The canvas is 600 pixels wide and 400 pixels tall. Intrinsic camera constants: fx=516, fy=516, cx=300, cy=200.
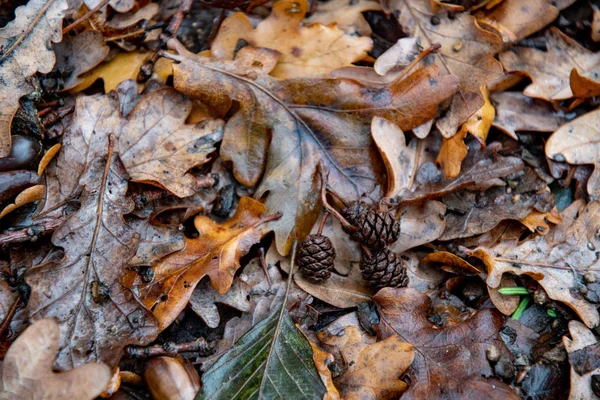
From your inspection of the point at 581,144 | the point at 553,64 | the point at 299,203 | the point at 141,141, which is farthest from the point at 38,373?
the point at 553,64

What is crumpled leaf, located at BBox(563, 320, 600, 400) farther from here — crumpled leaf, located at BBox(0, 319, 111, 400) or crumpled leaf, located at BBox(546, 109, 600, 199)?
crumpled leaf, located at BBox(0, 319, 111, 400)

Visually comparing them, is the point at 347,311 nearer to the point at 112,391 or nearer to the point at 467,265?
the point at 467,265

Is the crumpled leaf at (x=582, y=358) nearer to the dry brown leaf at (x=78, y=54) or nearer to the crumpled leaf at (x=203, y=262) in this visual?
the crumpled leaf at (x=203, y=262)

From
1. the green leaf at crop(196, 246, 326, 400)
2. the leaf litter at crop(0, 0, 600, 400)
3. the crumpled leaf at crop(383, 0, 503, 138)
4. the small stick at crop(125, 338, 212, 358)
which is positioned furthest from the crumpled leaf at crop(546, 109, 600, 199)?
the small stick at crop(125, 338, 212, 358)

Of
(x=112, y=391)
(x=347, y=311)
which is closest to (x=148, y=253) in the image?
(x=112, y=391)

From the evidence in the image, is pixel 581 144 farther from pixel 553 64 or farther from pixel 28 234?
pixel 28 234
